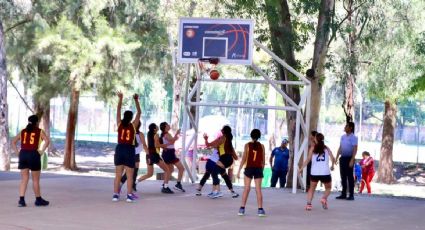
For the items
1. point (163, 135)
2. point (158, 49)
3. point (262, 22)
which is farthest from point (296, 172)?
point (158, 49)

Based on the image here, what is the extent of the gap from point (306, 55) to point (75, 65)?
12455 mm

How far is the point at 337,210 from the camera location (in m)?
17.6

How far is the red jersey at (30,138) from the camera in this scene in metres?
15.7

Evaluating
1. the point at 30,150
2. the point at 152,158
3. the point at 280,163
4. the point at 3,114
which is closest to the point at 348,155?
the point at 152,158

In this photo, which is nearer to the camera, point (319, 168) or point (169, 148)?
point (319, 168)

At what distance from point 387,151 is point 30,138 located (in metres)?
26.8

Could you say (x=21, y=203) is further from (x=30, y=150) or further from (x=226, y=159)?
(x=226, y=159)

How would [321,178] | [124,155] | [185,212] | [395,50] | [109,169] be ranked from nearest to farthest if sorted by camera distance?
[185,212], [124,155], [321,178], [395,50], [109,169]

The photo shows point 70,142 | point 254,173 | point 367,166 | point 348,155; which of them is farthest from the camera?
point 70,142

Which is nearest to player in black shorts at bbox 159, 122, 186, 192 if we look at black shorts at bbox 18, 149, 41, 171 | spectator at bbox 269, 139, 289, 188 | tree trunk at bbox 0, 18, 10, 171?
black shorts at bbox 18, 149, 41, 171

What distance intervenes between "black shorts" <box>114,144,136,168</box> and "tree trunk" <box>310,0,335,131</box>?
9016mm

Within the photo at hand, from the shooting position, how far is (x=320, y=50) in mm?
25547

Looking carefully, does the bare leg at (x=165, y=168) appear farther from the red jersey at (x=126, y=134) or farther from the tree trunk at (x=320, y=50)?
the tree trunk at (x=320, y=50)

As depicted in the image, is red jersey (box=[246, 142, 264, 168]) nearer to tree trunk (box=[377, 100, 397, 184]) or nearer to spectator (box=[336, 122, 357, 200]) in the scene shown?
spectator (box=[336, 122, 357, 200])
